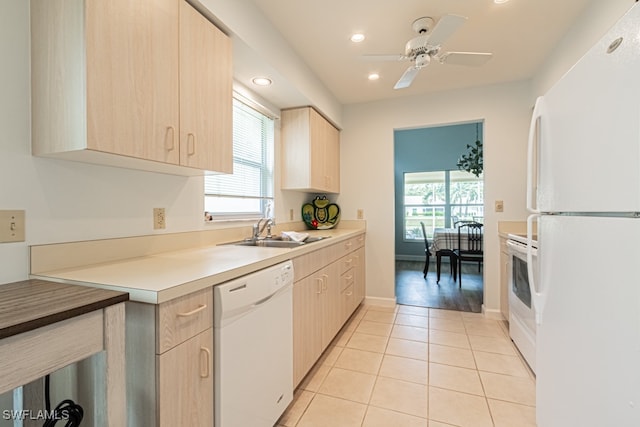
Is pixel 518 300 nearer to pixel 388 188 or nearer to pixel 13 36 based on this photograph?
pixel 388 188

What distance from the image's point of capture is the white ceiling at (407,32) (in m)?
1.88

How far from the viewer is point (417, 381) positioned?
1.96 metres

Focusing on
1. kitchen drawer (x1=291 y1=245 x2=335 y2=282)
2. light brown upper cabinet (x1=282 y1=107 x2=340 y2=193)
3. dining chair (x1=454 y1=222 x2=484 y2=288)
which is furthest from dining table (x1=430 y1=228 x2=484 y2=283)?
kitchen drawer (x1=291 y1=245 x2=335 y2=282)

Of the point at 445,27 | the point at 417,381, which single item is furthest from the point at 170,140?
the point at 417,381

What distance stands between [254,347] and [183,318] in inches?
17.0

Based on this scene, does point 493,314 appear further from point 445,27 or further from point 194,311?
Result: point 194,311

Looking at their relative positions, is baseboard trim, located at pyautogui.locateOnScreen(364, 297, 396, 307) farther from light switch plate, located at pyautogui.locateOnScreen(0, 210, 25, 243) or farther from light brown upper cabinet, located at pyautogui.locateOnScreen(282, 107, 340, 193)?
light switch plate, located at pyautogui.locateOnScreen(0, 210, 25, 243)

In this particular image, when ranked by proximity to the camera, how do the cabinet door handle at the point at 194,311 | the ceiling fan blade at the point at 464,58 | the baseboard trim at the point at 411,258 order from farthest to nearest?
the baseboard trim at the point at 411,258 → the ceiling fan blade at the point at 464,58 → the cabinet door handle at the point at 194,311

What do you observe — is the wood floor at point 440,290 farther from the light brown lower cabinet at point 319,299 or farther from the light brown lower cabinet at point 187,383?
the light brown lower cabinet at point 187,383

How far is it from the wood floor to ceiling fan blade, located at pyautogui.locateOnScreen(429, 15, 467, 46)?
2.78m

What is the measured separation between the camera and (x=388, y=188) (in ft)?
11.5

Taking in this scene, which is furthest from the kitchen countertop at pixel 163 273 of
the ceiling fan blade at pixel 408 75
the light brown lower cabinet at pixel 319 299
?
the ceiling fan blade at pixel 408 75

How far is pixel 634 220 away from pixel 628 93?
35cm

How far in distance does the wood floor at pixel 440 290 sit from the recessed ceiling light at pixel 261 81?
112 inches
